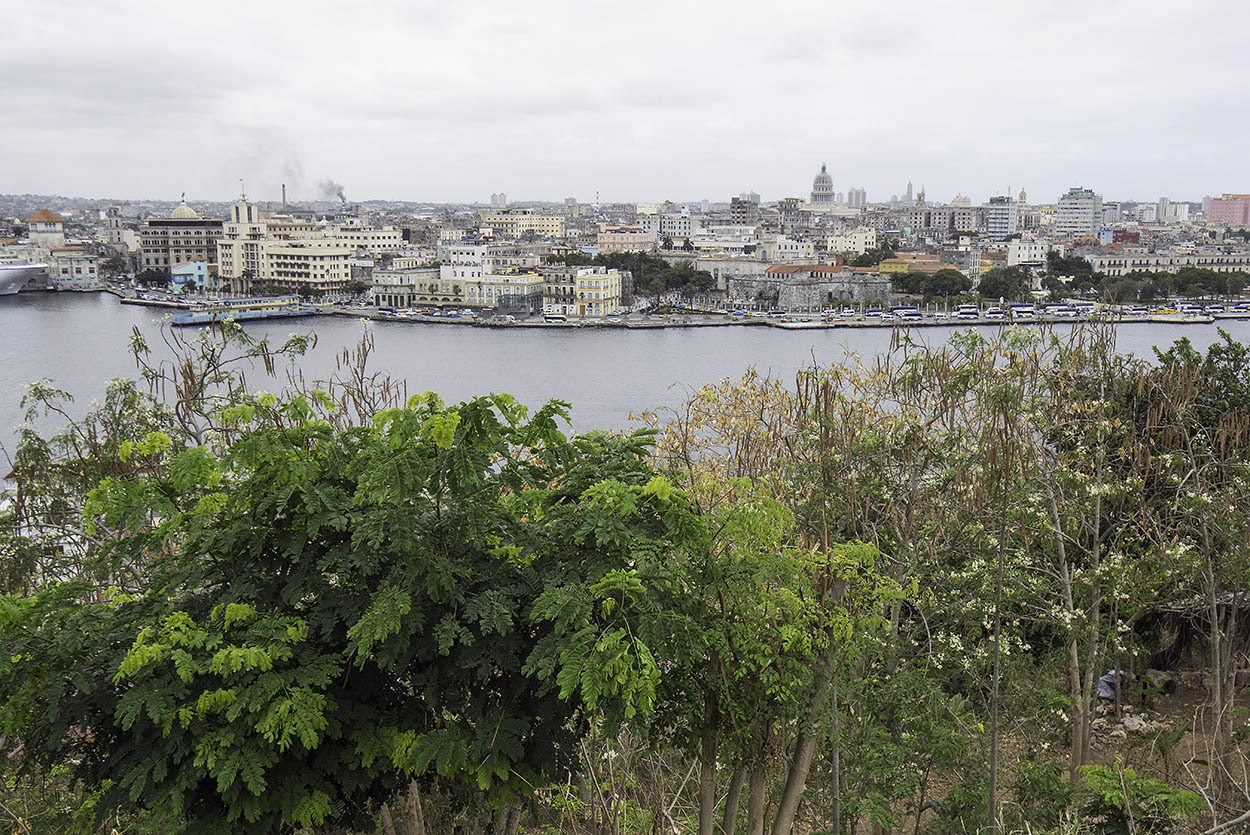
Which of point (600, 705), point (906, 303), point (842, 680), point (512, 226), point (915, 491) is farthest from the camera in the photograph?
point (512, 226)

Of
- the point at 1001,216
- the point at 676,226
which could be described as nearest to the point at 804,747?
the point at 676,226

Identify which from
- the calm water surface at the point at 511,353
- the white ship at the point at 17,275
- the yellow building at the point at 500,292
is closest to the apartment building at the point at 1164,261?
the calm water surface at the point at 511,353

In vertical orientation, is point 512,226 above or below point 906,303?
above

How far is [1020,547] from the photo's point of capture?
329cm

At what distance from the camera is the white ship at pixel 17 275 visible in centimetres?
2391

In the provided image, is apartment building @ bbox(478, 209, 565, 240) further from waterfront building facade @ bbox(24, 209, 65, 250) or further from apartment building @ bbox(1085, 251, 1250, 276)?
apartment building @ bbox(1085, 251, 1250, 276)

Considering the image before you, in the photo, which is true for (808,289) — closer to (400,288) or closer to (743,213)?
(400,288)

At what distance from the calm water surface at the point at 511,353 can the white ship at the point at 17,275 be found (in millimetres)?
472

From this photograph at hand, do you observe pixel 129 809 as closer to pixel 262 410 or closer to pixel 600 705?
pixel 262 410

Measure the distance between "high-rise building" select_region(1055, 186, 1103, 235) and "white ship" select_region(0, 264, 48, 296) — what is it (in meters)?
48.7

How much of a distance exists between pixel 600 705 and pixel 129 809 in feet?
2.71

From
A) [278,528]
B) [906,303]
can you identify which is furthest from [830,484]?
[906,303]

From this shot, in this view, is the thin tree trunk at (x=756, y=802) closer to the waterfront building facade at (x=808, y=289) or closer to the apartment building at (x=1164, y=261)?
the waterfront building facade at (x=808, y=289)

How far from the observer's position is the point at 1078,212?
5494 centimetres
